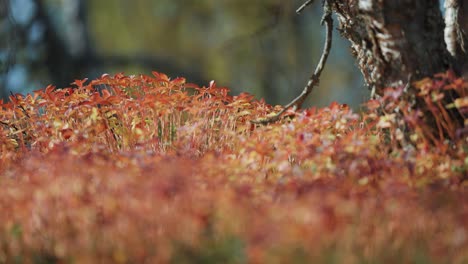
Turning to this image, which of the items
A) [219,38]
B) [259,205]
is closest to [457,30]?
[259,205]

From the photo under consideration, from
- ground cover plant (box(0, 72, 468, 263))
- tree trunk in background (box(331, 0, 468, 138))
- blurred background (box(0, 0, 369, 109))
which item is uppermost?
blurred background (box(0, 0, 369, 109))

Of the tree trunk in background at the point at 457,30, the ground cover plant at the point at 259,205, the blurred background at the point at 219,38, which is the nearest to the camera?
the ground cover plant at the point at 259,205

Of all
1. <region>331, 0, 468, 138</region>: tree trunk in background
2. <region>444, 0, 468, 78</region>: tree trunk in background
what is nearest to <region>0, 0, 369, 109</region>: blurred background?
<region>444, 0, 468, 78</region>: tree trunk in background

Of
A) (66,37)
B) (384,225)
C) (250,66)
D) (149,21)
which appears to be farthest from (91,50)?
(384,225)

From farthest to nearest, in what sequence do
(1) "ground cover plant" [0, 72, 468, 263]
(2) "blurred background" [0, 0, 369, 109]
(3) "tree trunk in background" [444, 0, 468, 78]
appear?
1. (2) "blurred background" [0, 0, 369, 109]
2. (3) "tree trunk in background" [444, 0, 468, 78]
3. (1) "ground cover plant" [0, 72, 468, 263]

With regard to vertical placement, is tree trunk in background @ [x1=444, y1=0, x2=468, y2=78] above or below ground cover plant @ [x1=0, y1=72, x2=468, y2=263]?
above

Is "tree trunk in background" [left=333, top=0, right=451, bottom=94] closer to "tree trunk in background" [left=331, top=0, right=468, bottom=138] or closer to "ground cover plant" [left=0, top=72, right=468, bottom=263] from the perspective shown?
"tree trunk in background" [left=331, top=0, right=468, bottom=138]

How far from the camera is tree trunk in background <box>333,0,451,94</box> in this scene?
4.45m

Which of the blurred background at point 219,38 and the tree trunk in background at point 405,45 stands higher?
the blurred background at point 219,38

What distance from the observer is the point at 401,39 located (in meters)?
4.46

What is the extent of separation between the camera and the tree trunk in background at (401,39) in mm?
4453

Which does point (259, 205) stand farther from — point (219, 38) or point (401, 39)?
point (219, 38)

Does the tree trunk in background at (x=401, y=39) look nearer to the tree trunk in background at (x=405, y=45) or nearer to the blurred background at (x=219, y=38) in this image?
the tree trunk in background at (x=405, y=45)

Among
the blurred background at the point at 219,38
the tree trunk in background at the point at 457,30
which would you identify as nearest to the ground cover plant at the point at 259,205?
the tree trunk in background at the point at 457,30
